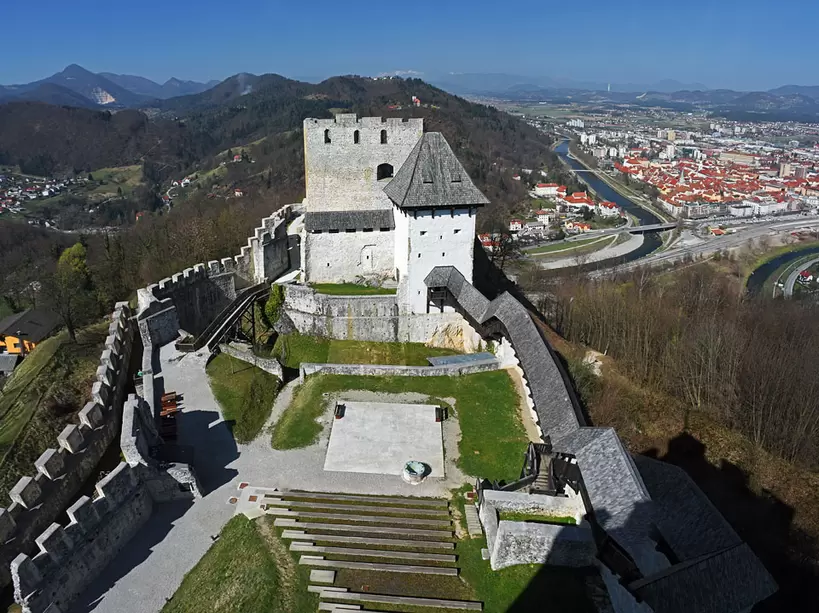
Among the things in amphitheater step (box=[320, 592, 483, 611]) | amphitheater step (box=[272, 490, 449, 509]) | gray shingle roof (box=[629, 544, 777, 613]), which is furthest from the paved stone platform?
gray shingle roof (box=[629, 544, 777, 613])

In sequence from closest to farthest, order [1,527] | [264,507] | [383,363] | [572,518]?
[1,527] → [572,518] → [264,507] → [383,363]

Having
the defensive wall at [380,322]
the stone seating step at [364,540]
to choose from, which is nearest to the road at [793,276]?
the defensive wall at [380,322]

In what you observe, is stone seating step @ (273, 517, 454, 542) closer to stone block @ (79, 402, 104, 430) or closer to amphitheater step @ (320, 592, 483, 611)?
amphitheater step @ (320, 592, 483, 611)

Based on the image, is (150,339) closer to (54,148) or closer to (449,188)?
(449,188)

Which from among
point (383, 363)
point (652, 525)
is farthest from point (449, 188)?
point (652, 525)

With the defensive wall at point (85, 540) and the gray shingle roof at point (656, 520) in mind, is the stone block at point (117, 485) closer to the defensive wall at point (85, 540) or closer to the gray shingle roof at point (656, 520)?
the defensive wall at point (85, 540)

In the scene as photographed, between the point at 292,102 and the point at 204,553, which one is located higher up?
the point at 292,102
